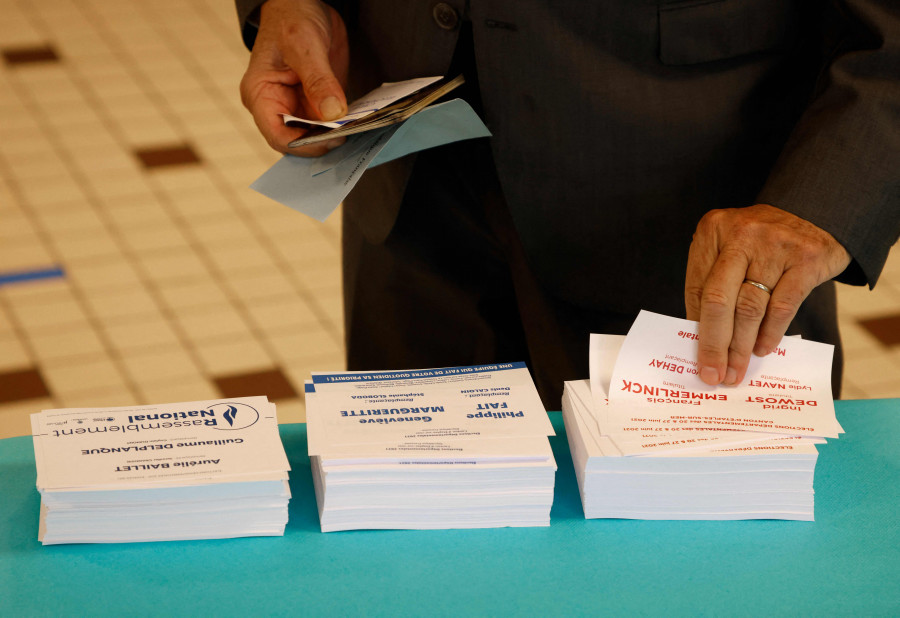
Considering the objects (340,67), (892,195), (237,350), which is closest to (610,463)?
(892,195)

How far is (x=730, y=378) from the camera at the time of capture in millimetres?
1223

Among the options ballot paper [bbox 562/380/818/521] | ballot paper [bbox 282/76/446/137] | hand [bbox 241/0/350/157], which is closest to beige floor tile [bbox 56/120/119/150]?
hand [bbox 241/0/350/157]

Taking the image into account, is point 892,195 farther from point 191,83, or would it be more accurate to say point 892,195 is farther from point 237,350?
point 191,83

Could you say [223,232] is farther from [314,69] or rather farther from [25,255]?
[314,69]

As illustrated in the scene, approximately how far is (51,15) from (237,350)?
3251 mm

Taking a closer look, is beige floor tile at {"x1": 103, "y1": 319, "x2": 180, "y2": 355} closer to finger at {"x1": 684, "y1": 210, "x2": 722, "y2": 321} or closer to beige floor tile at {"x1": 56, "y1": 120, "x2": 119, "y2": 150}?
beige floor tile at {"x1": 56, "y1": 120, "x2": 119, "y2": 150}

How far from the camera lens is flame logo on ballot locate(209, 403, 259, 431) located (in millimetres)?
1158

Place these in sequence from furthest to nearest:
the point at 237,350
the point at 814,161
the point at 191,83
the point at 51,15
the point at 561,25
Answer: the point at 51,15 → the point at 191,83 → the point at 237,350 → the point at 561,25 → the point at 814,161

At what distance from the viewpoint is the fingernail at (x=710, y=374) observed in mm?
1211

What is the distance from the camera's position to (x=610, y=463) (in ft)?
3.65

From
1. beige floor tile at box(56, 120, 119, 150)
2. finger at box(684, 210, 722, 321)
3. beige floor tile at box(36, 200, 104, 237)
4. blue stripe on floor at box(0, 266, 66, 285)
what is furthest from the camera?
beige floor tile at box(56, 120, 119, 150)

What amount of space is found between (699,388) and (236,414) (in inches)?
21.1

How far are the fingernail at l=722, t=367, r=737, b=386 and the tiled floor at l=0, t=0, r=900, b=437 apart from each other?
187cm

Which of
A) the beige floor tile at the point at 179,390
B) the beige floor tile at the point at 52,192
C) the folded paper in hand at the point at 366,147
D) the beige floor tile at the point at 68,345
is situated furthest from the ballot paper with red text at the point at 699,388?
the beige floor tile at the point at 52,192
